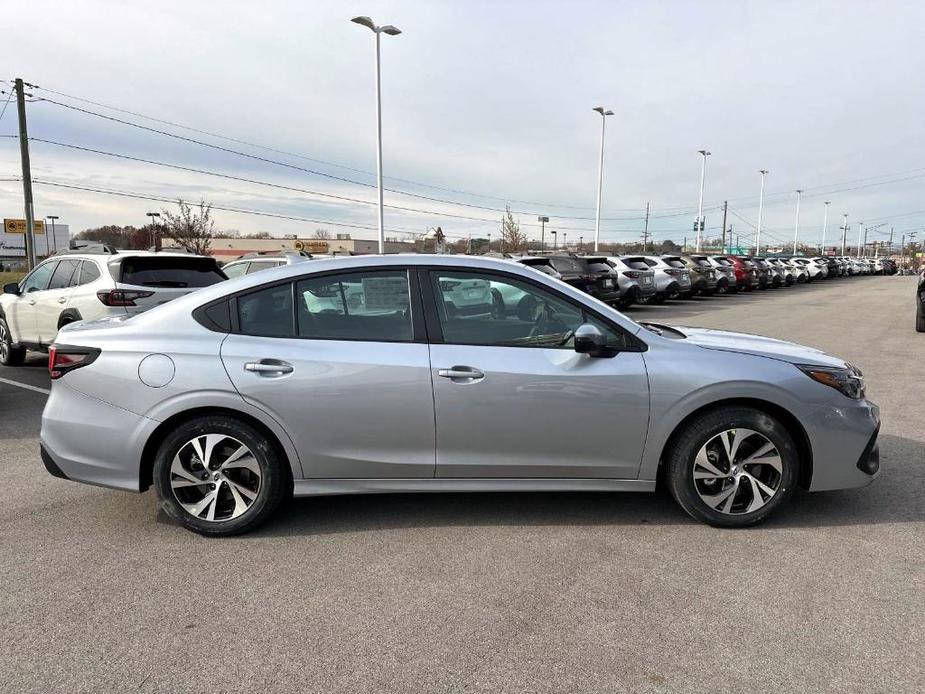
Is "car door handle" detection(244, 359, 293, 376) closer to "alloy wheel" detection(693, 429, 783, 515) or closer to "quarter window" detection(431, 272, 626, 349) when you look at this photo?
"quarter window" detection(431, 272, 626, 349)

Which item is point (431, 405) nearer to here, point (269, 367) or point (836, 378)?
point (269, 367)

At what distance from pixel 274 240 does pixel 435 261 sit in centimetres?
10724

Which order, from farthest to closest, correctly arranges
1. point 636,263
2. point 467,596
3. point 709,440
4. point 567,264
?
point 636,263 → point 567,264 → point 709,440 → point 467,596

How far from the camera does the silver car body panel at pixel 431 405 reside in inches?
145

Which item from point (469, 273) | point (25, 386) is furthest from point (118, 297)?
point (469, 273)

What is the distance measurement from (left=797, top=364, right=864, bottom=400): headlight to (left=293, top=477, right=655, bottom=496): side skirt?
1.13m

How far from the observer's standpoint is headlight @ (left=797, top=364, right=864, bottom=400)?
151 inches

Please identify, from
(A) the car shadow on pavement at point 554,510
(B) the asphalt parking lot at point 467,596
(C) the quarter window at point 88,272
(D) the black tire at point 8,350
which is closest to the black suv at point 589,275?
(C) the quarter window at point 88,272

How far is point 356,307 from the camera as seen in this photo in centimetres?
386

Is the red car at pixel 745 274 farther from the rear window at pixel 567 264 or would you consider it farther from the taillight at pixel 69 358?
the taillight at pixel 69 358

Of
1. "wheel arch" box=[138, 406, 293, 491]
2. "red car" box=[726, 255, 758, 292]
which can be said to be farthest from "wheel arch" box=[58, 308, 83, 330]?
"red car" box=[726, 255, 758, 292]

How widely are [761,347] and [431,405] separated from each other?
2.07m

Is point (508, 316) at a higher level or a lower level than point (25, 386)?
higher

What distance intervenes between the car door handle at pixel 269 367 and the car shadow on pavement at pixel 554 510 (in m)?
0.96
